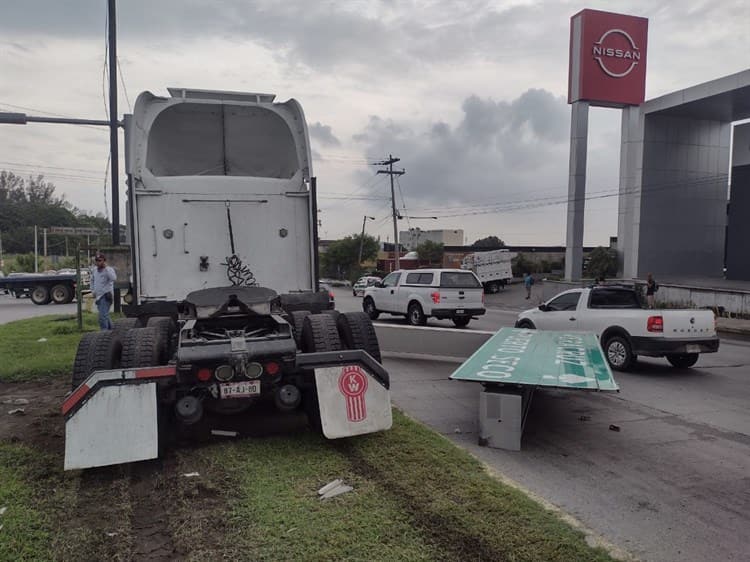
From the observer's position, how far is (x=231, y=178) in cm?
738

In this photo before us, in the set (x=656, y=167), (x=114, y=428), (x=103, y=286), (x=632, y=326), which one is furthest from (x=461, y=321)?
(x=656, y=167)

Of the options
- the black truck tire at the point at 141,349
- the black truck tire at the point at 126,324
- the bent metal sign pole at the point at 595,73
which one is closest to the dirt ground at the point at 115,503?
the black truck tire at the point at 141,349

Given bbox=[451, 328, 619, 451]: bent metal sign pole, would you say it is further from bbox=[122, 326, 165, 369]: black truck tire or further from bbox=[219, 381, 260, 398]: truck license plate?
bbox=[122, 326, 165, 369]: black truck tire

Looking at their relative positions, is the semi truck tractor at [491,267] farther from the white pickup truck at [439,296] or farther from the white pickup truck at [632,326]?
the white pickup truck at [632,326]

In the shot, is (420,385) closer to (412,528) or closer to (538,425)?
(538,425)

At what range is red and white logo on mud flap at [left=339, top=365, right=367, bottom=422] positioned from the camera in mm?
5531

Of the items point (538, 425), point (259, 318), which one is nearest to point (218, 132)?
point (259, 318)

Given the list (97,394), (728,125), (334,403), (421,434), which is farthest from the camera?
(728,125)

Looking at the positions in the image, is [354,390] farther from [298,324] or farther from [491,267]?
[491,267]

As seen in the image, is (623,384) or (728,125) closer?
(623,384)

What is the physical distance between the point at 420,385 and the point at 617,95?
29349mm

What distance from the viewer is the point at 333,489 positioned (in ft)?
15.1

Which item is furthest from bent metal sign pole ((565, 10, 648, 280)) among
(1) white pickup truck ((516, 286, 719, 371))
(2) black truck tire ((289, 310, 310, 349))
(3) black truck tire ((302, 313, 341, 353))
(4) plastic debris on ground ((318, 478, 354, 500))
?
(4) plastic debris on ground ((318, 478, 354, 500))

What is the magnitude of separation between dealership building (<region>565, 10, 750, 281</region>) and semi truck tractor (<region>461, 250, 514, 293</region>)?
11.6 metres
